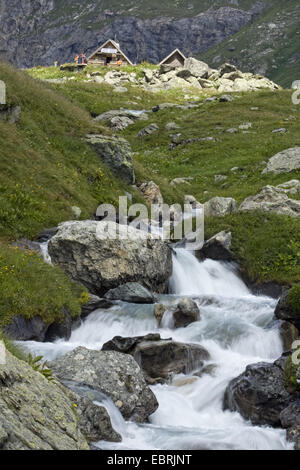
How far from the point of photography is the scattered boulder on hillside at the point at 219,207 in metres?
28.0

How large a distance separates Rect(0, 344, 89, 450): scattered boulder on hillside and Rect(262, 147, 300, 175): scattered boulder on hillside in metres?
33.4

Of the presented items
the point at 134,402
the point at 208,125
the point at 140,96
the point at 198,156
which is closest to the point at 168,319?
the point at 134,402

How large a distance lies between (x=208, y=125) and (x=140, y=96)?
21889 mm

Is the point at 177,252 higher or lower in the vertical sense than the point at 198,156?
lower

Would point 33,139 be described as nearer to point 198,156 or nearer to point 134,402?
point 134,402

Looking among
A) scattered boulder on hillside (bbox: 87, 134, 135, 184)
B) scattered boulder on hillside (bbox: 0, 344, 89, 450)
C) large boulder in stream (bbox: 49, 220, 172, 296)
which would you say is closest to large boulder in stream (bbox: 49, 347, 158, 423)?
scattered boulder on hillside (bbox: 0, 344, 89, 450)

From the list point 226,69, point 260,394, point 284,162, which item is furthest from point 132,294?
point 226,69

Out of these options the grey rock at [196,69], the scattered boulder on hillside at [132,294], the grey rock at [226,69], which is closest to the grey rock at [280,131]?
the scattered boulder on hillside at [132,294]

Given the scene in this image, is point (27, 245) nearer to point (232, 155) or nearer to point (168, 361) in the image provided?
point (168, 361)

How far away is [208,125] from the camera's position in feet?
189

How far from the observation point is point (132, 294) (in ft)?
59.1

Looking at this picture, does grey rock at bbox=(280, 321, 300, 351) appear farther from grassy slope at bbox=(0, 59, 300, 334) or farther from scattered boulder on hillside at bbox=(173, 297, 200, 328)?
grassy slope at bbox=(0, 59, 300, 334)

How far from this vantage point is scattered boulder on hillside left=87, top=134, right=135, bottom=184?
30312 millimetres
